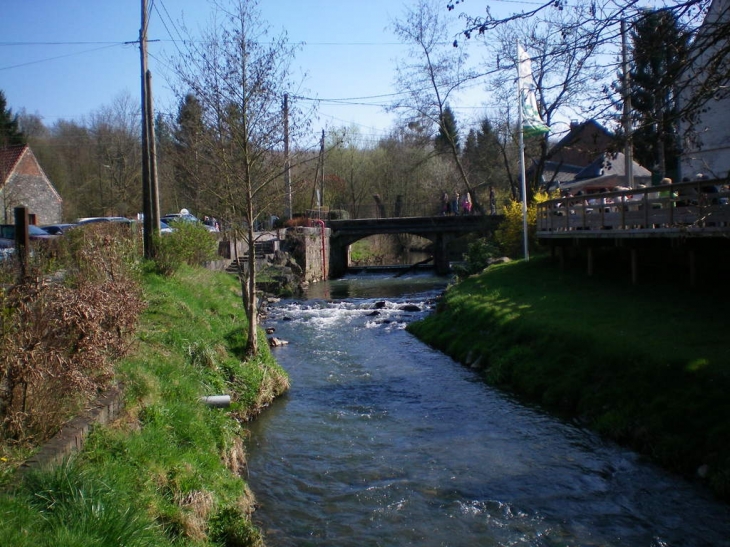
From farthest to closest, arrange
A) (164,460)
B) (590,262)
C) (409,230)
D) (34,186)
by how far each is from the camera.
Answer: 1. (409,230)
2. (34,186)
3. (590,262)
4. (164,460)

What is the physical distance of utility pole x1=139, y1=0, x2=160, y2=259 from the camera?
18.4 m

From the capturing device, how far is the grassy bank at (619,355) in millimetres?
9141

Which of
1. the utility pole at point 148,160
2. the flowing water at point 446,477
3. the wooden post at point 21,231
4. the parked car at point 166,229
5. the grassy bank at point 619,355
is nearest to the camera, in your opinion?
the flowing water at point 446,477

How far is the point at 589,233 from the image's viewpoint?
733 inches

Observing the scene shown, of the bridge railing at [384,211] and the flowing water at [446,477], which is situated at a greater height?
the bridge railing at [384,211]

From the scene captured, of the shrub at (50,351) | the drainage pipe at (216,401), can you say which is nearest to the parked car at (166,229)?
the drainage pipe at (216,401)

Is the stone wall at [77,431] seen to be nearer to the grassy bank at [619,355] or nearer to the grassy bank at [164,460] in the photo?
the grassy bank at [164,460]

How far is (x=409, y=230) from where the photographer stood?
46.2 m

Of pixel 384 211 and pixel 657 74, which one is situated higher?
pixel 384 211

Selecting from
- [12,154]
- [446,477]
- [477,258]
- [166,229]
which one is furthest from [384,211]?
[446,477]

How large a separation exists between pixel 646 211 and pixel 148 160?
13241mm

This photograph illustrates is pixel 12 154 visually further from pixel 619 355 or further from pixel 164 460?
pixel 619 355

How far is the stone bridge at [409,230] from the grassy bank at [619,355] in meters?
24.4

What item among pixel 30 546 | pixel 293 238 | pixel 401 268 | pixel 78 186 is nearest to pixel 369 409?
pixel 30 546
